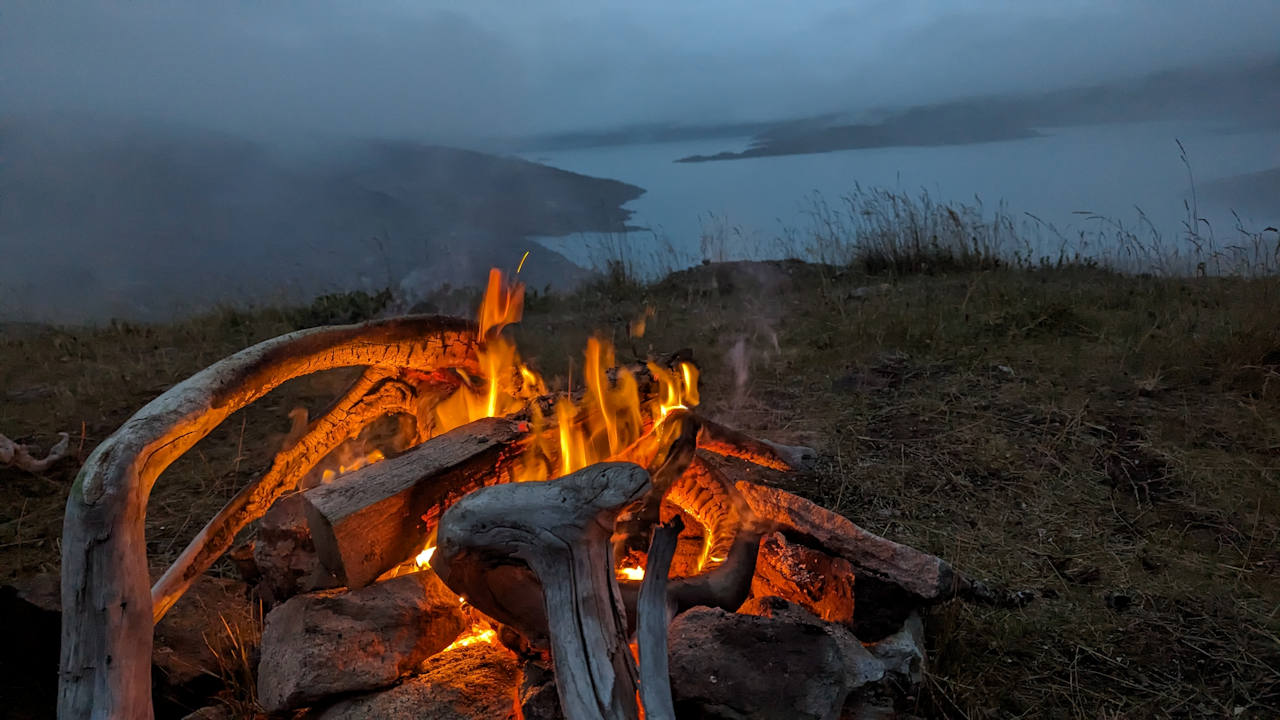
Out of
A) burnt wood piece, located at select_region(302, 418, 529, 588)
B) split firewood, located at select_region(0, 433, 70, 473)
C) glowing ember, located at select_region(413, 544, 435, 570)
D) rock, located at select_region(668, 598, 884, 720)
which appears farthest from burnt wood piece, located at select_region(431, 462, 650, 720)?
split firewood, located at select_region(0, 433, 70, 473)

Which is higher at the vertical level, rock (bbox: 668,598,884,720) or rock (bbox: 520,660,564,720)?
rock (bbox: 520,660,564,720)

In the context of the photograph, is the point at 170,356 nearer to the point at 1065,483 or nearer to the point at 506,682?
the point at 506,682

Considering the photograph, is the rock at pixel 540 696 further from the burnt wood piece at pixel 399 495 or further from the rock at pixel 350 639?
the burnt wood piece at pixel 399 495

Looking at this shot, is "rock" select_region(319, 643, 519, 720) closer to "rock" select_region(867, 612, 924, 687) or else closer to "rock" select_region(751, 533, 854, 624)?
"rock" select_region(751, 533, 854, 624)

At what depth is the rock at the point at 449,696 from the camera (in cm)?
199

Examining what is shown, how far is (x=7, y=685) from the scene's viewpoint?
8.61 feet

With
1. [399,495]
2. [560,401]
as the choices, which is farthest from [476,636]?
[560,401]

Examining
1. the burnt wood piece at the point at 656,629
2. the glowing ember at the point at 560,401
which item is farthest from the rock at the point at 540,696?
the glowing ember at the point at 560,401

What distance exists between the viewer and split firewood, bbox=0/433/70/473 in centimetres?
393

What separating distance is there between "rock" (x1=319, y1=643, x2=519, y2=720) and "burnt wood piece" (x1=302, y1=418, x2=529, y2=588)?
37 centimetres

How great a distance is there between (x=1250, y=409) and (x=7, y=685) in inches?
245

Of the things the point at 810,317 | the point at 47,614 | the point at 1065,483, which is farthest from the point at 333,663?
the point at 810,317

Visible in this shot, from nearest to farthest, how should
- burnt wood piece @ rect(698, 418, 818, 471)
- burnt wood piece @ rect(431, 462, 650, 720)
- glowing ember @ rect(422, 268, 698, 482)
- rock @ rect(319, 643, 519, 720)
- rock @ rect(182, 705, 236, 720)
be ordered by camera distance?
burnt wood piece @ rect(431, 462, 650, 720), rock @ rect(319, 643, 519, 720), rock @ rect(182, 705, 236, 720), glowing ember @ rect(422, 268, 698, 482), burnt wood piece @ rect(698, 418, 818, 471)

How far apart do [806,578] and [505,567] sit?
1094 millimetres
